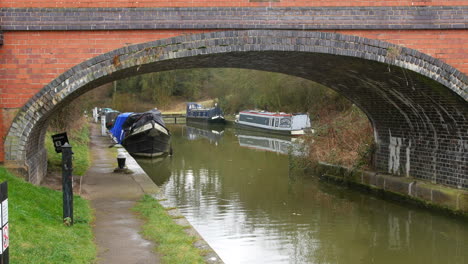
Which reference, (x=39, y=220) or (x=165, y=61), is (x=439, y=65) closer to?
(x=165, y=61)

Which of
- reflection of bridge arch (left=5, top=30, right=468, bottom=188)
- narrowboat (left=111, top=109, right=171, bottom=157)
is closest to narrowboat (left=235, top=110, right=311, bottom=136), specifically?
narrowboat (left=111, top=109, right=171, bottom=157)

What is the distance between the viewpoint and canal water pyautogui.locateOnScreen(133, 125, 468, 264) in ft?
27.3

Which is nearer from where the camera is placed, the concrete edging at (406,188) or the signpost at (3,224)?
the signpost at (3,224)

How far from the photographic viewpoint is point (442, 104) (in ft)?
33.8

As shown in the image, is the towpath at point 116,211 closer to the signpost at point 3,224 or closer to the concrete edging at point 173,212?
the concrete edging at point 173,212

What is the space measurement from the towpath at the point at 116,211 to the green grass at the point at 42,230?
0.19 m

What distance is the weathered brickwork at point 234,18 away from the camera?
30.1 ft

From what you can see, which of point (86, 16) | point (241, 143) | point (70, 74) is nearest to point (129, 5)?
point (86, 16)

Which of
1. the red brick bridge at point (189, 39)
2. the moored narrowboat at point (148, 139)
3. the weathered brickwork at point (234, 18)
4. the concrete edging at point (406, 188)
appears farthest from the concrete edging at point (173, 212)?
the concrete edging at point (406, 188)

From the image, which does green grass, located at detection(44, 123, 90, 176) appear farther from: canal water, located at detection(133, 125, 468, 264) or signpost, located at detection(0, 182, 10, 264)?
signpost, located at detection(0, 182, 10, 264)

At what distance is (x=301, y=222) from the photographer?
10.2m

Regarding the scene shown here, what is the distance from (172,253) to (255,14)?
15.7 ft

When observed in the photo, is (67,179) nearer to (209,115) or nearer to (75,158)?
(75,158)

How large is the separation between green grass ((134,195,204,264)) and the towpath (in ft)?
0.38
